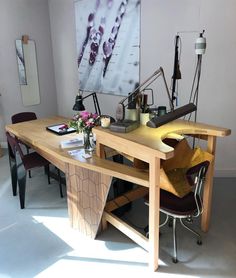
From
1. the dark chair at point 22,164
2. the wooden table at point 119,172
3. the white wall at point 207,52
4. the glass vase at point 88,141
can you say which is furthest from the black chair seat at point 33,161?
the white wall at point 207,52

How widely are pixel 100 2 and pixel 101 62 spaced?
85 cm

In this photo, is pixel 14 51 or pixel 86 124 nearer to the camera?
pixel 86 124

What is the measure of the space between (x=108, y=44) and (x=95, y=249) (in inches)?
115

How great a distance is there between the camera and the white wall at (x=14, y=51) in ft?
14.1

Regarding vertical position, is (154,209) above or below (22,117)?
below

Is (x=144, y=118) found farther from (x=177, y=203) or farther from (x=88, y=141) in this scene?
(x=177, y=203)

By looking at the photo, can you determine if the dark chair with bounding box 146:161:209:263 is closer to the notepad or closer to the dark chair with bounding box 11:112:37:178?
the notepad

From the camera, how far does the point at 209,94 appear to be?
312 cm

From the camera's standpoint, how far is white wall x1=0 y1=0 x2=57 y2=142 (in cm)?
429

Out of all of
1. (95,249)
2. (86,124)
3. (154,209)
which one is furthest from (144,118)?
(95,249)

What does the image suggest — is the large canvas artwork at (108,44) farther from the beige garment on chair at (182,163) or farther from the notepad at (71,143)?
the beige garment on chair at (182,163)

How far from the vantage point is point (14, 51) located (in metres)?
4.42

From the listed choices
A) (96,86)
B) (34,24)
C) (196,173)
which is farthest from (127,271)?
(34,24)

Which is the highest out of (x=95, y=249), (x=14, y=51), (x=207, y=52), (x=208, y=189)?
(x=14, y=51)
